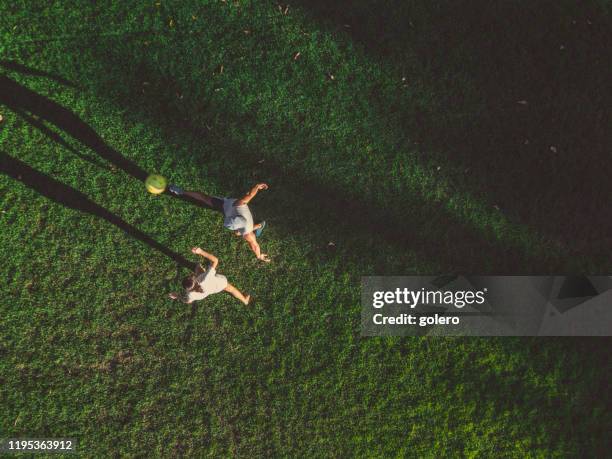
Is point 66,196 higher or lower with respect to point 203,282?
higher

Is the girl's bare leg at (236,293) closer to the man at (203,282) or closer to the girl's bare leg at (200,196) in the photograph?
the man at (203,282)

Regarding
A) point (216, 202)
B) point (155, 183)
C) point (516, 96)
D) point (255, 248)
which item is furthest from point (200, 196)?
point (516, 96)

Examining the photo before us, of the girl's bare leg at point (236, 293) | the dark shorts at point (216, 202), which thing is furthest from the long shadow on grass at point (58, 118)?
the girl's bare leg at point (236, 293)

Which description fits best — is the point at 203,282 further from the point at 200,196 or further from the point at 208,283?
the point at 200,196

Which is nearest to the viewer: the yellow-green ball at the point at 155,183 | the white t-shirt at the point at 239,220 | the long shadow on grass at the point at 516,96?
the white t-shirt at the point at 239,220

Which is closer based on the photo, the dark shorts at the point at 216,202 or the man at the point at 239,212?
the man at the point at 239,212

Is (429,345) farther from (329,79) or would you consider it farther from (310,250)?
(329,79)

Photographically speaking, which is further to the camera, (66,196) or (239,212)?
(66,196)
